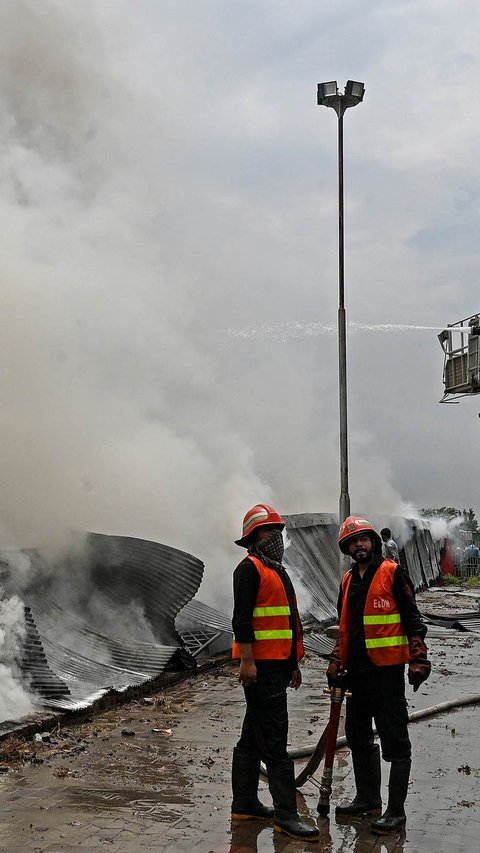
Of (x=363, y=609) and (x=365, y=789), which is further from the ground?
(x=363, y=609)

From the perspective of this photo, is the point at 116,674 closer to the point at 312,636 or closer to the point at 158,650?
the point at 158,650

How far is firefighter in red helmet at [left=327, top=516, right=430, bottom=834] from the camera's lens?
5.41 meters

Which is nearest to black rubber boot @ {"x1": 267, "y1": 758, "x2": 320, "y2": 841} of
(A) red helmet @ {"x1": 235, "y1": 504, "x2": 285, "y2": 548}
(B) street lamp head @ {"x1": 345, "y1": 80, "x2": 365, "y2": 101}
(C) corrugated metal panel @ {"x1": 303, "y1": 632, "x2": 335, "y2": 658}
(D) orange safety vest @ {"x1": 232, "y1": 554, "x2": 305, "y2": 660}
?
(D) orange safety vest @ {"x1": 232, "y1": 554, "x2": 305, "y2": 660}

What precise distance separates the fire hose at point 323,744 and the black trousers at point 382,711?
0.69 feet

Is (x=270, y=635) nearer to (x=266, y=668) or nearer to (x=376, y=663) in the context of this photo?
(x=266, y=668)

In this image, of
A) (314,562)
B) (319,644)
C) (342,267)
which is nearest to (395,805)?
(319,644)

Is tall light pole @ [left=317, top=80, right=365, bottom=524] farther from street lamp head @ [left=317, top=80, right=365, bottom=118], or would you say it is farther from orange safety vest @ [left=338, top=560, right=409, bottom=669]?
orange safety vest @ [left=338, top=560, right=409, bottom=669]

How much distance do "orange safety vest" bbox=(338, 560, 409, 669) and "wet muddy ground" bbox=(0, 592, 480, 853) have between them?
3.24ft

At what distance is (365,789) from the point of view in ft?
18.6

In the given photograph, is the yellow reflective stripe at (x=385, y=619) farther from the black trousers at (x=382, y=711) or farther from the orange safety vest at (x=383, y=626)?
the black trousers at (x=382, y=711)

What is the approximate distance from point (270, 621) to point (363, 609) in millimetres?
601

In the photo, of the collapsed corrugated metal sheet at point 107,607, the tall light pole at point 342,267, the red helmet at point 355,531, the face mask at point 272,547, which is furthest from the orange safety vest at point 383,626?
the tall light pole at point 342,267

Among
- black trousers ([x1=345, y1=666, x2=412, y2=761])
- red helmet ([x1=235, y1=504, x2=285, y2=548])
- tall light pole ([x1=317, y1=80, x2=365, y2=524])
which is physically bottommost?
black trousers ([x1=345, y1=666, x2=412, y2=761])

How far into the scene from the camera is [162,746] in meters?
7.46
